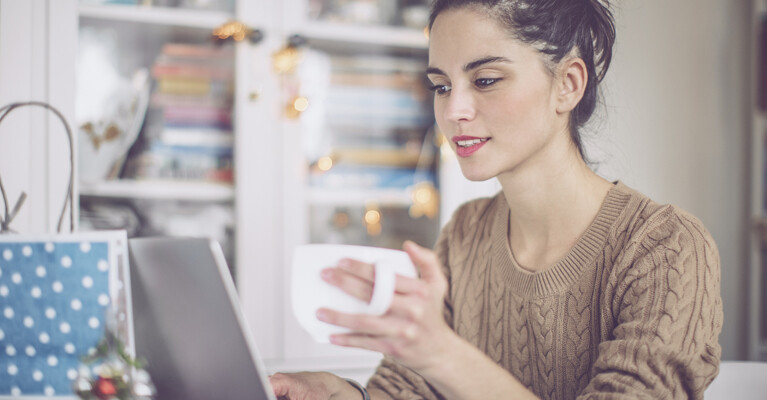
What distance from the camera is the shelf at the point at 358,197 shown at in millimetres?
1854

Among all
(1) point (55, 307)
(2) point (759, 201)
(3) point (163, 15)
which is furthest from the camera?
(2) point (759, 201)

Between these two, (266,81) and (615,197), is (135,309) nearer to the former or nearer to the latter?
(615,197)

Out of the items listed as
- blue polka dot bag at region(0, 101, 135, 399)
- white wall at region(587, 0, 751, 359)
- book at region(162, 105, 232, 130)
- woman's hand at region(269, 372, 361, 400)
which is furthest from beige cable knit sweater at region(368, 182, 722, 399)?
white wall at region(587, 0, 751, 359)

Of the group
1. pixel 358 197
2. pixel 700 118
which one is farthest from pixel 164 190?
pixel 700 118

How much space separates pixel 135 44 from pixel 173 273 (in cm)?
137

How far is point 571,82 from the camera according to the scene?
0.98 meters

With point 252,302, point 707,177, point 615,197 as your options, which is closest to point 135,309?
point 615,197

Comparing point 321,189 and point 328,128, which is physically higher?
point 328,128

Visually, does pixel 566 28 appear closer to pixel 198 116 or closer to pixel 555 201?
pixel 555 201

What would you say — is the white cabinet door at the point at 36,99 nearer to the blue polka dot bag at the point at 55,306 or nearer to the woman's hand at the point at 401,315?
the blue polka dot bag at the point at 55,306

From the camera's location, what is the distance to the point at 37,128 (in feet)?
4.56

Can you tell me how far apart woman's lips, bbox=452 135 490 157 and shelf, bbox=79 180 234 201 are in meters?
0.97

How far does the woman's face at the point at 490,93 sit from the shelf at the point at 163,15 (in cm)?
99

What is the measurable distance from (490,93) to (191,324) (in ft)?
1.87
